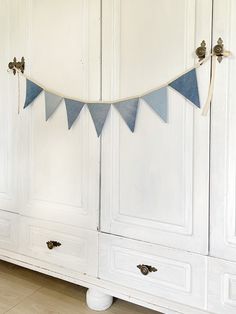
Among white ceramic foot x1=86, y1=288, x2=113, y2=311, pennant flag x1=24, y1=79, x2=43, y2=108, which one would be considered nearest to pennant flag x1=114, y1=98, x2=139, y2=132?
pennant flag x1=24, y1=79, x2=43, y2=108

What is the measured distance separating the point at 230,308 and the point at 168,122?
0.64 metres

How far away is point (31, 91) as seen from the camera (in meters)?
1.44

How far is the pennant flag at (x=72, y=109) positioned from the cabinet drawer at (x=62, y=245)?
1.49 feet

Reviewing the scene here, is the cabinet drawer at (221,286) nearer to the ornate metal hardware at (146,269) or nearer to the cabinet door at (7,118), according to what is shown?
the ornate metal hardware at (146,269)

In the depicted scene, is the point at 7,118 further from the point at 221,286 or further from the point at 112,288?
the point at 221,286

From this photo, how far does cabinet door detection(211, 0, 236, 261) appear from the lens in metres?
1.01

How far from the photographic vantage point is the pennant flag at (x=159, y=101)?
1119 mm

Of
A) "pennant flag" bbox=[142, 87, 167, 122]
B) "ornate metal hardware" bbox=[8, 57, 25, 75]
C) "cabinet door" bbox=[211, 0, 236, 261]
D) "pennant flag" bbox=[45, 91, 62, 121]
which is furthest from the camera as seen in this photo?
"ornate metal hardware" bbox=[8, 57, 25, 75]

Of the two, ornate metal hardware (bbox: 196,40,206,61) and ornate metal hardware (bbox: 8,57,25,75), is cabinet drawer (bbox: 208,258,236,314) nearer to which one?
ornate metal hardware (bbox: 196,40,206,61)

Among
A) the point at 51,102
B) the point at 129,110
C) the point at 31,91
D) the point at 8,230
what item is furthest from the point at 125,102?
the point at 8,230

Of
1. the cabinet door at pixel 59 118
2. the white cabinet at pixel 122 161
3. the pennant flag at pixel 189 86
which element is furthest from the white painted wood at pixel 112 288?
the pennant flag at pixel 189 86

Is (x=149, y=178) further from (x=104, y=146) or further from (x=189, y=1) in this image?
(x=189, y=1)

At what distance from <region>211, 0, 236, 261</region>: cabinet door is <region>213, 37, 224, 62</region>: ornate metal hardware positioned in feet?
0.04

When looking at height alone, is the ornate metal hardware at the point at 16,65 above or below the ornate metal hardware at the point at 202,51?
above
